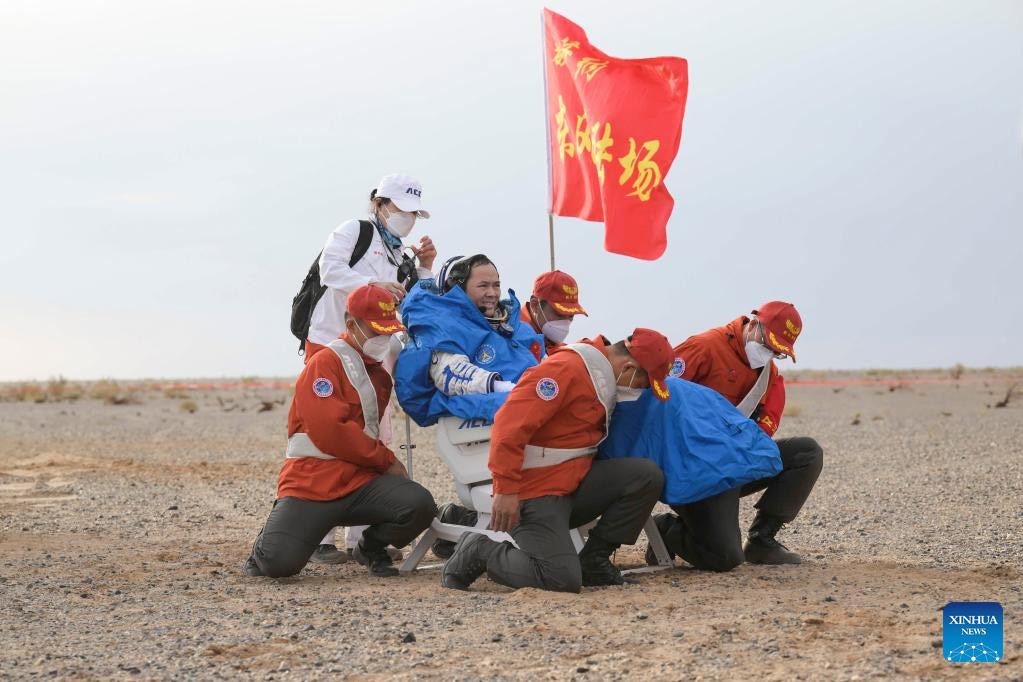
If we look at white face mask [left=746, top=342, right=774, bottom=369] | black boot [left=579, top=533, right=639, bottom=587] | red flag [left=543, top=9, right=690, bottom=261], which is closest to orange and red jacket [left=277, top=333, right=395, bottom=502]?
black boot [left=579, top=533, right=639, bottom=587]

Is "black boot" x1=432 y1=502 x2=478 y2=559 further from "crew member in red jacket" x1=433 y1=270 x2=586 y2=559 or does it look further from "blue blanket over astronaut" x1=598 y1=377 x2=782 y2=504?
"blue blanket over astronaut" x1=598 y1=377 x2=782 y2=504

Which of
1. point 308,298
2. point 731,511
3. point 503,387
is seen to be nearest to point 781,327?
point 731,511

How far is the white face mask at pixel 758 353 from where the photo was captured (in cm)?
734

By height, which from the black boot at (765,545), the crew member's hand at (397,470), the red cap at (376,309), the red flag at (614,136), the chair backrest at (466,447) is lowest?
the black boot at (765,545)

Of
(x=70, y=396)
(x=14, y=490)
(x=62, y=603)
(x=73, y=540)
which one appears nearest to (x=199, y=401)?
(x=70, y=396)

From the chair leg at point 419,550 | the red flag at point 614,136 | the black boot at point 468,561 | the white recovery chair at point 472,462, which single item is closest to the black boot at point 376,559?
the chair leg at point 419,550

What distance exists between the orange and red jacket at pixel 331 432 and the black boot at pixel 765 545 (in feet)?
7.20

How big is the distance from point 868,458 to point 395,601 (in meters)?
9.87

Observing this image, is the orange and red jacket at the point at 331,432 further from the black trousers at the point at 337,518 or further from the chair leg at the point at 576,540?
the chair leg at the point at 576,540

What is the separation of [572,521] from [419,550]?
105 cm

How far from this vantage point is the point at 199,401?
36344 mm

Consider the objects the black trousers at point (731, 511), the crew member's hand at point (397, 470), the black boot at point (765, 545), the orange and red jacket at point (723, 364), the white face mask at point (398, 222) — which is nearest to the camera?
the black trousers at point (731, 511)

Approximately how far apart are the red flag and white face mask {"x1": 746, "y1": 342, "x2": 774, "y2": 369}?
2431mm

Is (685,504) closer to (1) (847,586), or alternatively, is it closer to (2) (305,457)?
(1) (847,586)
